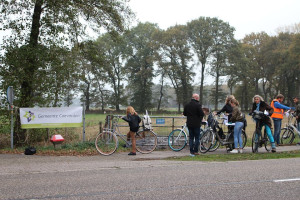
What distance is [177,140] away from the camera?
1216cm

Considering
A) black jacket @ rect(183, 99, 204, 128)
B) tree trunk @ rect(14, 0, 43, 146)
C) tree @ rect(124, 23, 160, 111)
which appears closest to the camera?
black jacket @ rect(183, 99, 204, 128)

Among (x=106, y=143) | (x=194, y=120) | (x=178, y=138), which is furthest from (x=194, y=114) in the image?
(x=106, y=143)

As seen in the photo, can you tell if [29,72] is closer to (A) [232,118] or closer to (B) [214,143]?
(B) [214,143]

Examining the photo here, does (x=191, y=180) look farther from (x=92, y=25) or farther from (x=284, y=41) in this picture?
(x=284, y=41)

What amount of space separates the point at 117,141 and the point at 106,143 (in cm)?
41

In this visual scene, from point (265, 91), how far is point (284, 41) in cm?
1049

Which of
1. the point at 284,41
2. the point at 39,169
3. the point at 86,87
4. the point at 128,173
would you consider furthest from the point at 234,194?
the point at 86,87

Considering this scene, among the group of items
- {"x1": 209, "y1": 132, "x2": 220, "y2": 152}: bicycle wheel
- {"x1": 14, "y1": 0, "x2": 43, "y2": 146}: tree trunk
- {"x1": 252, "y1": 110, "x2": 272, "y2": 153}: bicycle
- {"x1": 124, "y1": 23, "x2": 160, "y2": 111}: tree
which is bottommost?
{"x1": 209, "y1": 132, "x2": 220, "y2": 152}: bicycle wheel

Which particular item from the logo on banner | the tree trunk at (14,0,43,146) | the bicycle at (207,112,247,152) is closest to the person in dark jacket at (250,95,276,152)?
the bicycle at (207,112,247,152)

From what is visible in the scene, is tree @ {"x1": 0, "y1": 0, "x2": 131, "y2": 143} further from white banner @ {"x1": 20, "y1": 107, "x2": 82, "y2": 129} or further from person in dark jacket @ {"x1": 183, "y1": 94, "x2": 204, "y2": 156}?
person in dark jacket @ {"x1": 183, "y1": 94, "x2": 204, "y2": 156}

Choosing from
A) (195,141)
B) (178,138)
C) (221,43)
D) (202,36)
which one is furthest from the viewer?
(221,43)

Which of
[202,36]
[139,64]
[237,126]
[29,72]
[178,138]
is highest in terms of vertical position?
[202,36]

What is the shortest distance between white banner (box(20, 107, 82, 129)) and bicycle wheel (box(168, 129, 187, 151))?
11.5 ft

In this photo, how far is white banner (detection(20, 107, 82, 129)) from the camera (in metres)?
12.6
